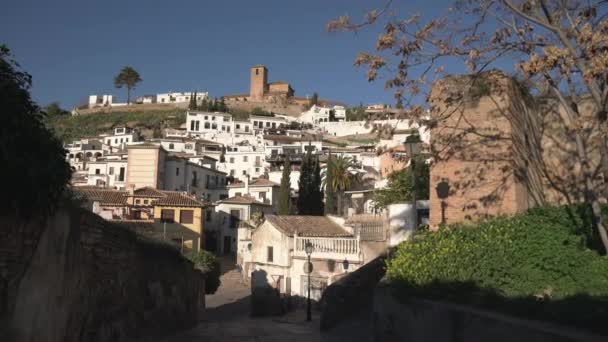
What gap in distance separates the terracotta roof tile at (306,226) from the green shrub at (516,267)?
18522 millimetres

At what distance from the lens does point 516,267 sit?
33.0 ft

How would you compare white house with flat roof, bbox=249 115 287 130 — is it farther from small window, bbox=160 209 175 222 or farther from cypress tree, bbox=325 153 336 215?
small window, bbox=160 209 175 222

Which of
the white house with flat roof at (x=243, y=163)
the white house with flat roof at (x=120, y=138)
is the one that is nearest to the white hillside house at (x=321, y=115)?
the white house with flat roof at (x=120, y=138)

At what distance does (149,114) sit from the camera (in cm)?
13288

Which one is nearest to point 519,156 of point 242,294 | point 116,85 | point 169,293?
point 169,293

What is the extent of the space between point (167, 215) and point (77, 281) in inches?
1360

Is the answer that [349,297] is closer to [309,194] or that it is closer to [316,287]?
[316,287]

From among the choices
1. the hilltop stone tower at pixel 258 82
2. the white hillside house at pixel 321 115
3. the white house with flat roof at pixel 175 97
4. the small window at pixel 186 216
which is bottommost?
the small window at pixel 186 216

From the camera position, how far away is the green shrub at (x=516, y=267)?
340 inches

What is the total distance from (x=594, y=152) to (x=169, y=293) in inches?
464

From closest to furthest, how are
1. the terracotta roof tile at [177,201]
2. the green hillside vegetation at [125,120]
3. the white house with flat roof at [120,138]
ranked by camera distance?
the terracotta roof tile at [177,201] < the white house with flat roof at [120,138] < the green hillside vegetation at [125,120]

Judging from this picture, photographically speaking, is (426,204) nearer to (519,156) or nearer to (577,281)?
(519,156)

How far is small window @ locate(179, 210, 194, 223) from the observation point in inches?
1688

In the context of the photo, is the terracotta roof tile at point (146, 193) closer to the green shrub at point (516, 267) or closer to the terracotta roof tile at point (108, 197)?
the terracotta roof tile at point (108, 197)
